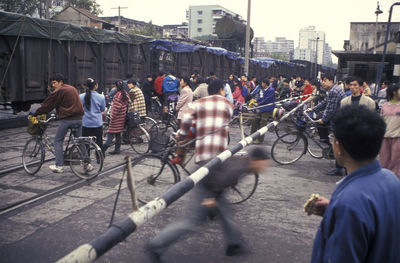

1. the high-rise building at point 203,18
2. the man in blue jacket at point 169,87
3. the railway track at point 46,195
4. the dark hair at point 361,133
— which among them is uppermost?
the high-rise building at point 203,18

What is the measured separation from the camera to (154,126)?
8.76m

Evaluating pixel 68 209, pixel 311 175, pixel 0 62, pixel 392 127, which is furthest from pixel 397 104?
pixel 0 62

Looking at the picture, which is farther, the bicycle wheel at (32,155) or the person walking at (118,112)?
the person walking at (118,112)

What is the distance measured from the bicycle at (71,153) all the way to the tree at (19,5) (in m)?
32.6

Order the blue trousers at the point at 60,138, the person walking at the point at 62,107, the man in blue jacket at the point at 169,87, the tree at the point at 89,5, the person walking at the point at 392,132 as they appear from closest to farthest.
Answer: the person walking at the point at 392,132, the person walking at the point at 62,107, the blue trousers at the point at 60,138, the man in blue jacket at the point at 169,87, the tree at the point at 89,5

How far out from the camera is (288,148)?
7.79 meters

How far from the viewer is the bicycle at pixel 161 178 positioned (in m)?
4.87

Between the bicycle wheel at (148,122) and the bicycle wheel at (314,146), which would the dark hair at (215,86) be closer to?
the bicycle wheel at (314,146)

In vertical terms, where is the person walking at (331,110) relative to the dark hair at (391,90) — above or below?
below

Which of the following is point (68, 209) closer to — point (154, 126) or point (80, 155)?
point (80, 155)

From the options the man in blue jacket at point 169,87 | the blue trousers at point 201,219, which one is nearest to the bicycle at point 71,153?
the blue trousers at point 201,219

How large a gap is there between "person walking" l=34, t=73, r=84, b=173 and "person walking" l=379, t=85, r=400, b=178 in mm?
4912

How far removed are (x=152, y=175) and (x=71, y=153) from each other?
1.99 metres

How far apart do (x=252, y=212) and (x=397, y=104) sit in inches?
102
